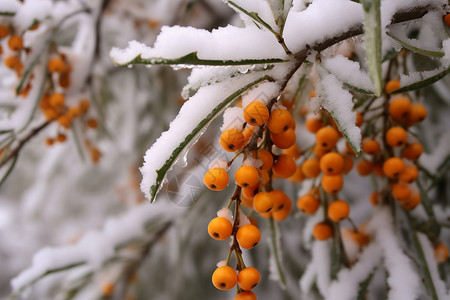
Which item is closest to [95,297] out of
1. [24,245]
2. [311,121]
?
[311,121]

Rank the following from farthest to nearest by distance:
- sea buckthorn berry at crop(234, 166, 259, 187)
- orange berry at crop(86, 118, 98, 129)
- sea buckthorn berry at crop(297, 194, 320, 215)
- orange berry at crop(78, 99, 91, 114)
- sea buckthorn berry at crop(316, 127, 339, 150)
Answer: orange berry at crop(86, 118, 98, 129)
orange berry at crop(78, 99, 91, 114)
sea buckthorn berry at crop(297, 194, 320, 215)
sea buckthorn berry at crop(316, 127, 339, 150)
sea buckthorn berry at crop(234, 166, 259, 187)

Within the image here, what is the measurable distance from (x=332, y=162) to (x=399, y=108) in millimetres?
227

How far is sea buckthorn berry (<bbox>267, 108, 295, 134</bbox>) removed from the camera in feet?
1.77

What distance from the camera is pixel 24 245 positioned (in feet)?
12.7

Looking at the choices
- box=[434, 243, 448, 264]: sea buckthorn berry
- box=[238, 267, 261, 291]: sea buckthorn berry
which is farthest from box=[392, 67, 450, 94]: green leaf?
box=[434, 243, 448, 264]: sea buckthorn berry

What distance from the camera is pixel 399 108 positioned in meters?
0.81

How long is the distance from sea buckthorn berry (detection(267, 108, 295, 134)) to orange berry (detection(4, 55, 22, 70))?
40.7 inches

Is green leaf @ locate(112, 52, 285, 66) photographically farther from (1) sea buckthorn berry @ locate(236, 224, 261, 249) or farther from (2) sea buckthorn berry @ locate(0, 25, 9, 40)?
(2) sea buckthorn berry @ locate(0, 25, 9, 40)

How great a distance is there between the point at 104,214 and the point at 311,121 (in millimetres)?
2876

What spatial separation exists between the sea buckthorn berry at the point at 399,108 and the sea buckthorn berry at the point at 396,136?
0.14 feet

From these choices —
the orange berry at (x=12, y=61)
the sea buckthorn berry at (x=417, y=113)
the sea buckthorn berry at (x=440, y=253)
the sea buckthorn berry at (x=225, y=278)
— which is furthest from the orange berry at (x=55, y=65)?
the sea buckthorn berry at (x=440, y=253)

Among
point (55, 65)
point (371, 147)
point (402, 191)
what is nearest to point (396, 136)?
point (371, 147)

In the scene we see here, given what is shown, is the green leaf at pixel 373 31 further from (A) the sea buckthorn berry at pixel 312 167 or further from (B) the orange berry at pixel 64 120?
(B) the orange berry at pixel 64 120

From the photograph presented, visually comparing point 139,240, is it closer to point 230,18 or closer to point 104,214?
point 230,18
